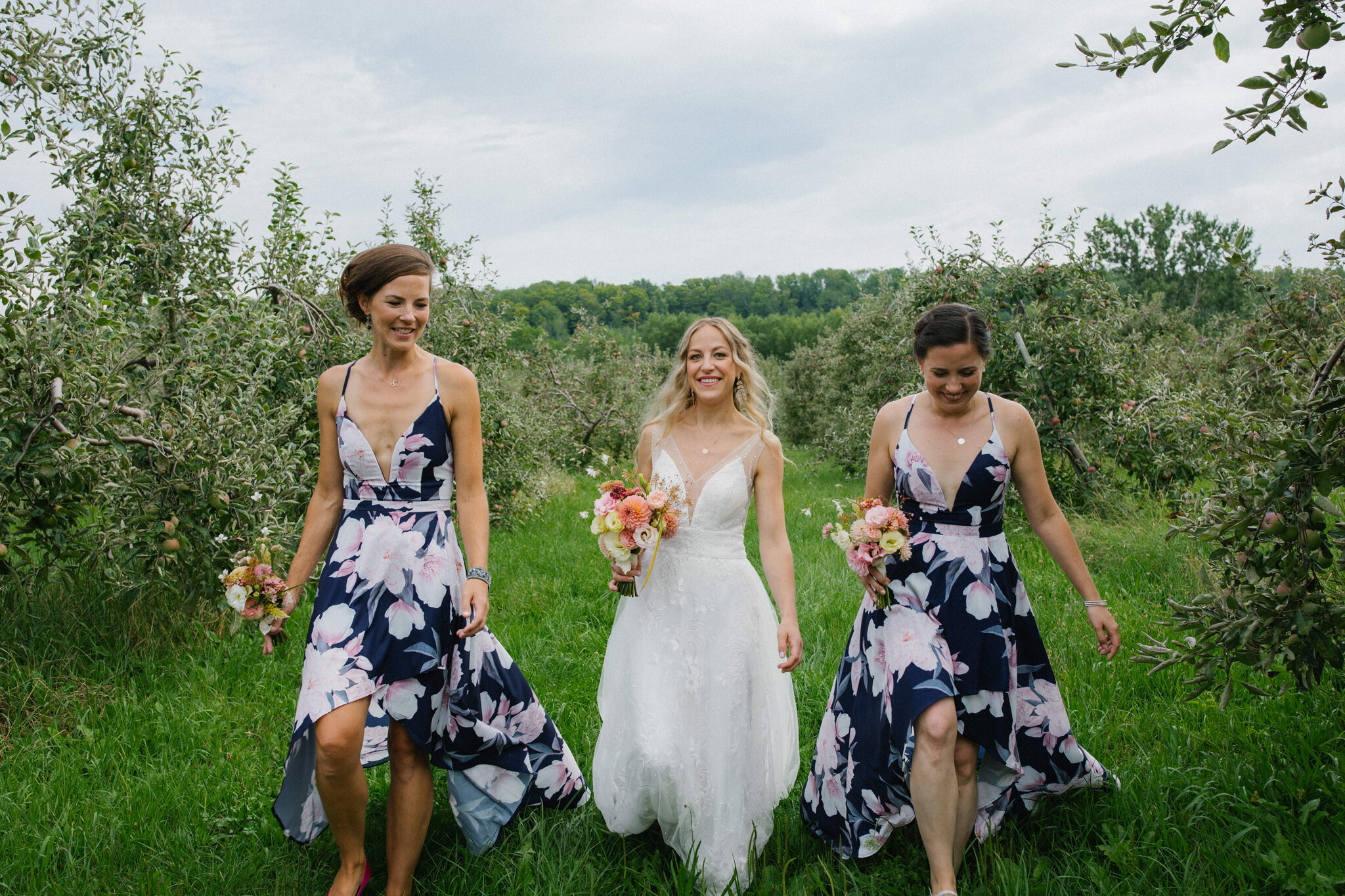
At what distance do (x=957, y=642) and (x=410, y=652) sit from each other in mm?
1925

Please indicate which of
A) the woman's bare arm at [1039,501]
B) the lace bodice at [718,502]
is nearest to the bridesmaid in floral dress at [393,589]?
the lace bodice at [718,502]

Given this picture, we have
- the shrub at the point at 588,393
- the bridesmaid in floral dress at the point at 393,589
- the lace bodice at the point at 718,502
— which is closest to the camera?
the bridesmaid in floral dress at the point at 393,589

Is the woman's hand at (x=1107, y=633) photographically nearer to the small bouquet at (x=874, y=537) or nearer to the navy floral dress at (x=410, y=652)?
the small bouquet at (x=874, y=537)

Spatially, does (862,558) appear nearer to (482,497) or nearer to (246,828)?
(482,497)

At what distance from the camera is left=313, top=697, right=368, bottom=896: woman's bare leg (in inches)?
107

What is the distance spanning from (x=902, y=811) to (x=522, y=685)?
1552mm

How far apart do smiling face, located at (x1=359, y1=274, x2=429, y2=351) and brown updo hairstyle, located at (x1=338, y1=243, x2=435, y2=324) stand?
16 mm

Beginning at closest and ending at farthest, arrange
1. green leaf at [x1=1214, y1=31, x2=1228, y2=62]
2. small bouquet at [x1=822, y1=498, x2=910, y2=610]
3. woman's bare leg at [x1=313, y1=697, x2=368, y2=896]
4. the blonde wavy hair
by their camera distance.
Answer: green leaf at [x1=1214, y1=31, x2=1228, y2=62] → woman's bare leg at [x1=313, y1=697, x2=368, y2=896] → small bouquet at [x1=822, y1=498, x2=910, y2=610] → the blonde wavy hair

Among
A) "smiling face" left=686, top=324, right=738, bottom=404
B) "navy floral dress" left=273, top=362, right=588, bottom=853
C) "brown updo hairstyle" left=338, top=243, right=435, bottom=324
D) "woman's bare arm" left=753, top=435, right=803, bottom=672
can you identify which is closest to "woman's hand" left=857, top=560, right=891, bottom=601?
"woman's bare arm" left=753, top=435, right=803, bottom=672

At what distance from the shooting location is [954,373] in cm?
316

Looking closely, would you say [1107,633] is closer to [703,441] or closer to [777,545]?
[777,545]

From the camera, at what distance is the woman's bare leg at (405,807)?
305 centimetres

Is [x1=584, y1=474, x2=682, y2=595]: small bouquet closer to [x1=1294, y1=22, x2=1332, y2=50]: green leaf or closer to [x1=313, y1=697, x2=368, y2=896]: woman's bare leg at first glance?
[x1=313, y1=697, x2=368, y2=896]: woman's bare leg

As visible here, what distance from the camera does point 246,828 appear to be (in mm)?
3471
